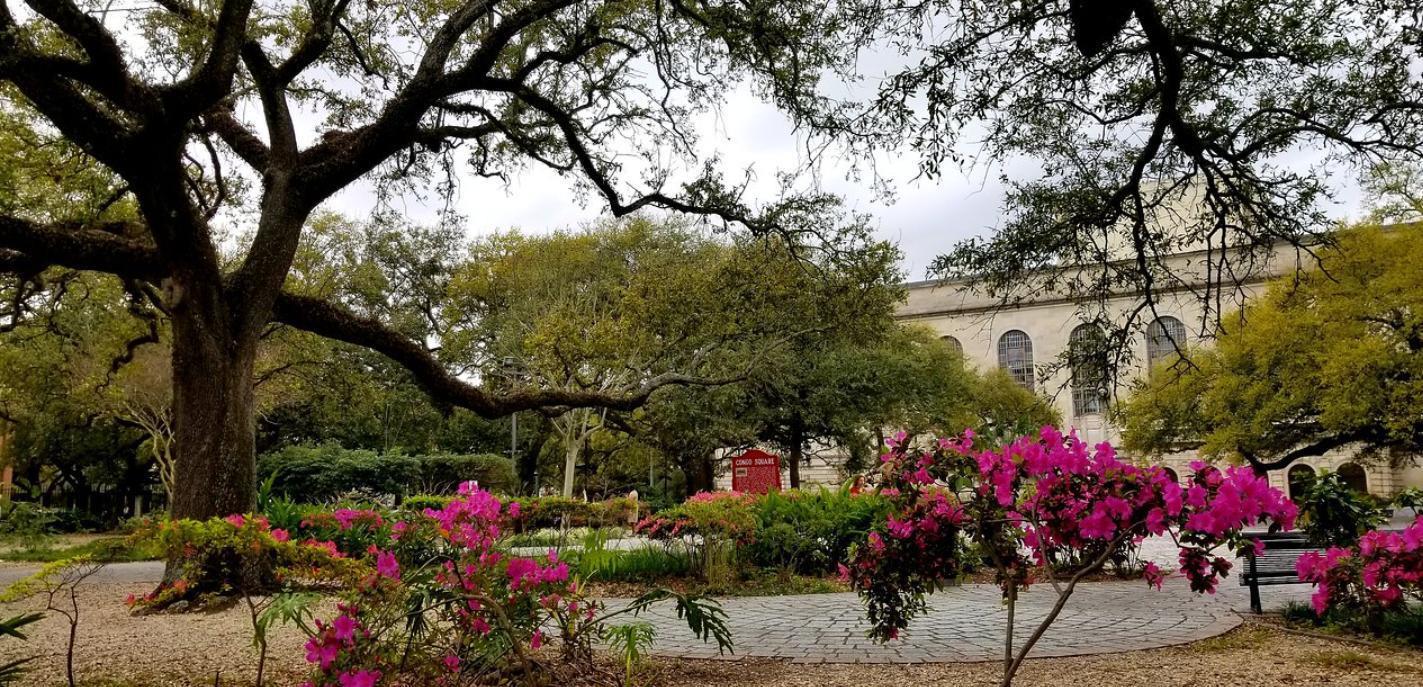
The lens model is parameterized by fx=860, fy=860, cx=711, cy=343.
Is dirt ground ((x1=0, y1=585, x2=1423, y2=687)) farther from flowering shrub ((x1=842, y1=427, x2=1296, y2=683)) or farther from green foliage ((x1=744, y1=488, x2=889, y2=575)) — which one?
green foliage ((x1=744, y1=488, x2=889, y2=575))

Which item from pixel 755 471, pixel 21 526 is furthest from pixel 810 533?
pixel 21 526

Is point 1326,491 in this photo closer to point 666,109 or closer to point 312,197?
point 666,109

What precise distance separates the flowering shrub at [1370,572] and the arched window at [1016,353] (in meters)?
40.7

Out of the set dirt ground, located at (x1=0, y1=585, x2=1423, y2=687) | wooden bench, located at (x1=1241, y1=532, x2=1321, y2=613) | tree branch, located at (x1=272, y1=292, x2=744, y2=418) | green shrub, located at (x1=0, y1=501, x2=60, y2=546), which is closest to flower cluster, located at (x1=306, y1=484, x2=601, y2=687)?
dirt ground, located at (x1=0, y1=585, x2=1423, y2=687)

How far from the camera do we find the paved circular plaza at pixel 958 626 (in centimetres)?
546

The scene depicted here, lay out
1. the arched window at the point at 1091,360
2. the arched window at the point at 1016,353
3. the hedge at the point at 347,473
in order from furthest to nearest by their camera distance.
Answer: the arched window at the point at 1016,353
the hedge at the point at 347,473
the arched window at the point at 1091,360

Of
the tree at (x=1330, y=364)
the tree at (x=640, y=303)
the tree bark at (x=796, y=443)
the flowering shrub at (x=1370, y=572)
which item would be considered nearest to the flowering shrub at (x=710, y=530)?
the tree at (x=640, y=303)

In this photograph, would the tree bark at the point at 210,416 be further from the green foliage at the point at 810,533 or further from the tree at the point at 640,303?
the green foliage at the point at 810,533

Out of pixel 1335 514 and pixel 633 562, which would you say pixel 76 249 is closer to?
pixel 633 562

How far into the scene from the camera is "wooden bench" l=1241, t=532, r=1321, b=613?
719 cm

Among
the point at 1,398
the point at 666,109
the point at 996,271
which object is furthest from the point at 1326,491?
the point at 1,398

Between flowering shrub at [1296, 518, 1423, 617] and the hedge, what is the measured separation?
67.4 ft

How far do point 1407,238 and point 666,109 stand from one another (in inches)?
745

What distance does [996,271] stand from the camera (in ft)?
26.0
